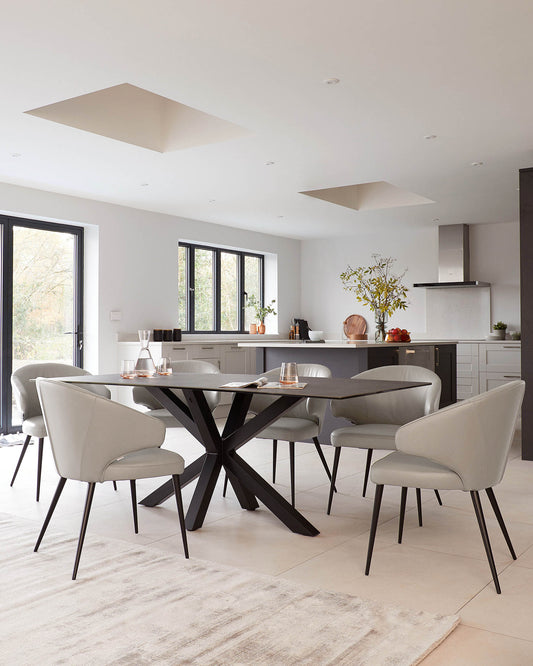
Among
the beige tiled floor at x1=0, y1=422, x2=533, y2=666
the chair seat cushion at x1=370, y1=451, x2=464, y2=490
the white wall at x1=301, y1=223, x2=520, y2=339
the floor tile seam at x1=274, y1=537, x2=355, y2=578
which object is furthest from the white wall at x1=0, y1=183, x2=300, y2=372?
the chair seat cushion at x1=370, y1=451, x2=464, y2=490

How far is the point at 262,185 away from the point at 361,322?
12.3ft

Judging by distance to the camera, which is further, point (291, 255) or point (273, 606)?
point (291, 255)

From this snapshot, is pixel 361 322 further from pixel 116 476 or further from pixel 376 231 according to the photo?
pixel 116 476

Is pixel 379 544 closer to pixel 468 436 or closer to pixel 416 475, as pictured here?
pixel 416 475

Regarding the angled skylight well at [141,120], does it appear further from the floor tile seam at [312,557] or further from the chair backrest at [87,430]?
the floor tile seam at [312,557]

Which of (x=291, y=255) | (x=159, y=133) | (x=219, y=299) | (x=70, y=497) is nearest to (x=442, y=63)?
(x=159, y=133)

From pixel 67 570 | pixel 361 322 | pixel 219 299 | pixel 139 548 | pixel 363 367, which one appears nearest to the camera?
pixel 67 570

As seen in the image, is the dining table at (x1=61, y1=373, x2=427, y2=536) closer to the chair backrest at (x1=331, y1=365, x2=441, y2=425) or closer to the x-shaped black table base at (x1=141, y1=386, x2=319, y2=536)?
the x-shaped black table base at (x1=141, y1=386, x2=319, y2=536)

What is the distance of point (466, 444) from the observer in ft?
8.96

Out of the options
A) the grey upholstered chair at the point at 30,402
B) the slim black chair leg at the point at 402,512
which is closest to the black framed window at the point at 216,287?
the grey upholstered chair at the point at 30,402

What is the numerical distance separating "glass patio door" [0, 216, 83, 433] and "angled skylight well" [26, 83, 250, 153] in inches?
84.5

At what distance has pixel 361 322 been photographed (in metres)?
9.70

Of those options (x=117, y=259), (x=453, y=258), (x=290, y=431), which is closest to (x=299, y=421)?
(x=290, y=431)

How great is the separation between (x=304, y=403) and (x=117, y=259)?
372 cm
